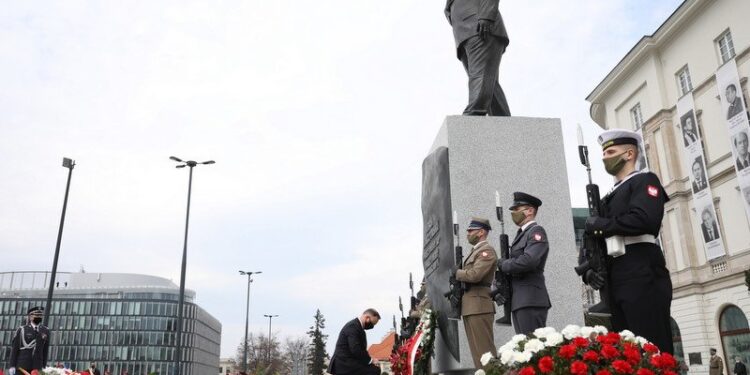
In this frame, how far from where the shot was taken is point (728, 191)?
1196 inches

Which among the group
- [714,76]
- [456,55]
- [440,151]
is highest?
[714,76]

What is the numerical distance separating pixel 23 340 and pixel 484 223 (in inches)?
394

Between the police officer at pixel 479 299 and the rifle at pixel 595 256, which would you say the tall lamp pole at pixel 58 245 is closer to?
the police officer at pixel 479 299

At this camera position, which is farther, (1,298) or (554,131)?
(1,298)

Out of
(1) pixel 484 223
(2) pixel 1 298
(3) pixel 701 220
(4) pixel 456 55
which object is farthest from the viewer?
(2) pixel 1 298

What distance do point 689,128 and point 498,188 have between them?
28.5 metres

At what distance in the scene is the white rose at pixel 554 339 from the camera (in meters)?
3.36

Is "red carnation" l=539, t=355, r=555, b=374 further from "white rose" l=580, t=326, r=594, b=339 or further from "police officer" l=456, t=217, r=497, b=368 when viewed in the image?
"police officer" l=456, t=217, r=497, b=368

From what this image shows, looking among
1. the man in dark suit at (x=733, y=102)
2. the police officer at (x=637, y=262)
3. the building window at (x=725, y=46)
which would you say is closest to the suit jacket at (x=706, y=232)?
the man in dark suit at (x=733, y=102)

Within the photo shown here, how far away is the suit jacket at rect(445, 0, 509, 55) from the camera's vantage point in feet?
26.7

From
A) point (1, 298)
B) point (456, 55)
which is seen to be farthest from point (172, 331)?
point (456, 55)

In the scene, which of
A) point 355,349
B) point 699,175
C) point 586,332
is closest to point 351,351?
point 355,349

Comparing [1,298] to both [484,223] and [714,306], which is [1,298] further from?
[484,223]

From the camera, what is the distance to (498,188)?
7293 mm
